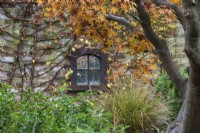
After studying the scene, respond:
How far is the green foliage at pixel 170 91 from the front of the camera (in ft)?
18.2

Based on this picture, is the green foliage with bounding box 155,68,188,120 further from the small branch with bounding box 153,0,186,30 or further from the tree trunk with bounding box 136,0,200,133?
the small branch with bounding box 153,0,186,30

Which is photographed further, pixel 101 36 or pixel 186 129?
pixel 101 36

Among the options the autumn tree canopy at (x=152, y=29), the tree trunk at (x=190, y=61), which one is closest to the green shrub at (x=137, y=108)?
the autumn tree canopy at (x=152, y=29)

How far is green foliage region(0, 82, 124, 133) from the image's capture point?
2029 millimetres

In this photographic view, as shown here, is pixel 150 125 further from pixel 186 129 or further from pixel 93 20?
pixel 93 20

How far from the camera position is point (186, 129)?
3.44 metres

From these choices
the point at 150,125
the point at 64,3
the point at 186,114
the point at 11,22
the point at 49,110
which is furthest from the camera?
the point at 11,22

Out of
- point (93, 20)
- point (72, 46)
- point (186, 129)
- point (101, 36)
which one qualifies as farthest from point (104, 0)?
point (72, 46)

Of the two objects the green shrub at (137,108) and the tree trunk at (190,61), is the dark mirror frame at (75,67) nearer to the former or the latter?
the green shrub at (137,108)

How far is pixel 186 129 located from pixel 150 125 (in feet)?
5.38

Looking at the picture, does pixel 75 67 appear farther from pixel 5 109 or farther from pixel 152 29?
pixel 5 109

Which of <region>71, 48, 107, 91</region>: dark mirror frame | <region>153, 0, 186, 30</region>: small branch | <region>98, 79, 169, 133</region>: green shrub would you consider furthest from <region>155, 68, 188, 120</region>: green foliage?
<region>153, 0, 186, 30</region>: small branch

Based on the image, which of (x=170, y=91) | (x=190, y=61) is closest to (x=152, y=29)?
(x=190, y=61)

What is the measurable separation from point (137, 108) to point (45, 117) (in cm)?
310
